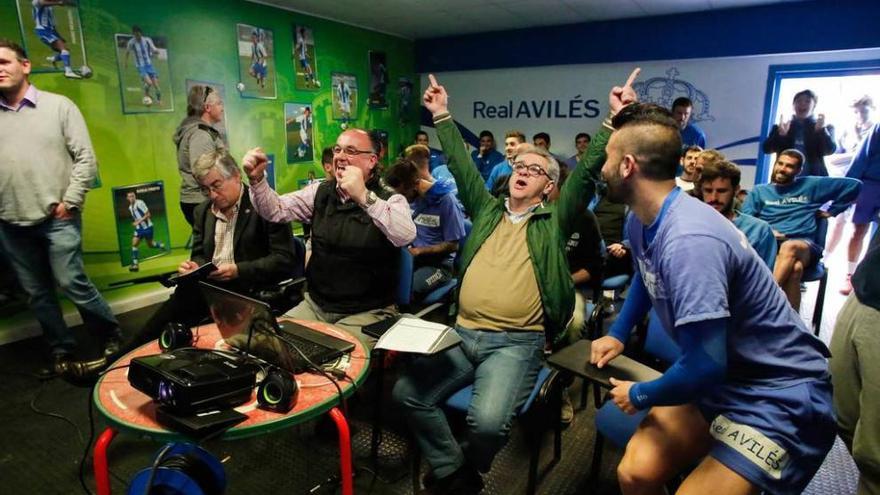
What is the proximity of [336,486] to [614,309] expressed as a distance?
8.37 feet

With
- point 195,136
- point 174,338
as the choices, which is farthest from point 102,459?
point 195,136

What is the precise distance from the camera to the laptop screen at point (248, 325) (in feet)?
4.57

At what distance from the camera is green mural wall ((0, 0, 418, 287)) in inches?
144

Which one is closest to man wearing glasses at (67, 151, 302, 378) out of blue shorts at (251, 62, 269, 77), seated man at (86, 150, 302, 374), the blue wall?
seated man at (86, 150, 302, 374)

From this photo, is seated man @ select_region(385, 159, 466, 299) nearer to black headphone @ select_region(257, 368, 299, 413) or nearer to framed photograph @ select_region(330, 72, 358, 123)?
black headphone @ select_region(257, 368, 299, 413)

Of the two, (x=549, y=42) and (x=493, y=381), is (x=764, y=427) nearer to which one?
(x=493, y=381)

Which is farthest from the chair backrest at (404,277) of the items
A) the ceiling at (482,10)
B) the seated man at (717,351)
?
the ceiling at (482,10)

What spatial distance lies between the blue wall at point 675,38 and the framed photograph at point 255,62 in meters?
2.80

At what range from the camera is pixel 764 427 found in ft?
4.08

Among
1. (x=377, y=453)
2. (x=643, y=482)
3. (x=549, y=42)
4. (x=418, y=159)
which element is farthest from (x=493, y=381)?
(x=549, y=42)

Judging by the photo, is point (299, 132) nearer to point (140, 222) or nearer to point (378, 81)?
point (378, 81)

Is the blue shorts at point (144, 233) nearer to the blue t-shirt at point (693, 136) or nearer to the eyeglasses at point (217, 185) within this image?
the eyeglasses at point (217, 185)

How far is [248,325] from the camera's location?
1462 millimetres

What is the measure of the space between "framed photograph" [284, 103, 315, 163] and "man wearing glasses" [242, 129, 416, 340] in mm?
3272
